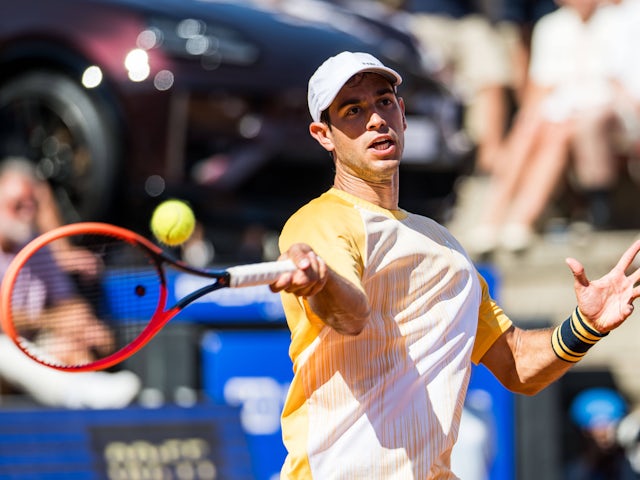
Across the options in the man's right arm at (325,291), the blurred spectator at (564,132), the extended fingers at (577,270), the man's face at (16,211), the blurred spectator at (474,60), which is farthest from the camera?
the blurred spectator at (474,60)

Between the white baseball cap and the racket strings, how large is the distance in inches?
23.8

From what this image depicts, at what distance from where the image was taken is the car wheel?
7.79 meters

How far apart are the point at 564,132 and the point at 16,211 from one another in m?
3.36

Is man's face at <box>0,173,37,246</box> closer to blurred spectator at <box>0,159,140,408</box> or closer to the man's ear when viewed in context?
blurred spectator at <box>0,159,140,408</box>

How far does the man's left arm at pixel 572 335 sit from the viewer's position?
384 cm

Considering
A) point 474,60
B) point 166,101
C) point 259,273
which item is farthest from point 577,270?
point 474,60

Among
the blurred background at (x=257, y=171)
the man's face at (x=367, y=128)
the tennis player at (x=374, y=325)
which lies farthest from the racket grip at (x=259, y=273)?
the blurred background at (x=257, y=171)

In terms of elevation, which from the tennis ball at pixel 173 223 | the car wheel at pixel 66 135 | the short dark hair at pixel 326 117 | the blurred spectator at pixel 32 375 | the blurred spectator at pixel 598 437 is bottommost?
the blurred spectator at pixel 598 437

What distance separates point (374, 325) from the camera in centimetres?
353

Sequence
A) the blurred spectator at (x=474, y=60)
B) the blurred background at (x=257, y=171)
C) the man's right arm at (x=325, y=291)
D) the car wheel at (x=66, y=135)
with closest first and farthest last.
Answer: the man's right arm at (x=325, y=291)
the blurred background at (x=257, y=171)
the car wheel at (x=66, y=135)
the blurred spectator at (x=474, y=60)

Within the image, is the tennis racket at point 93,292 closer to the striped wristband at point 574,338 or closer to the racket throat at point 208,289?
the racket throat at point 208,289

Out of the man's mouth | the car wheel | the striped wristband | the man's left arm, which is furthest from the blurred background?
the man's mouth

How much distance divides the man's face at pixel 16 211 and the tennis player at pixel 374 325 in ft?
12.2

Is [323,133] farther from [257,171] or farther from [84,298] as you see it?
[257,171]
